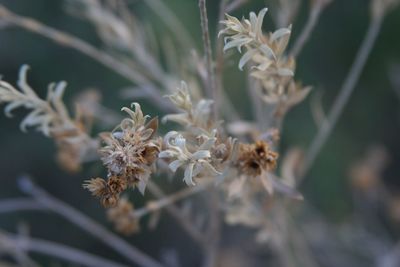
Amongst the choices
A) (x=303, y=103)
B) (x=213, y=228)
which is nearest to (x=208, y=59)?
(x=213, y=228)

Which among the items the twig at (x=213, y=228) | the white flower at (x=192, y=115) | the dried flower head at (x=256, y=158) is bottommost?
the dried flower head at (x=256, y=158)

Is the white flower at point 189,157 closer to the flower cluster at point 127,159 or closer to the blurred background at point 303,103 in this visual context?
the flower cluster at point 127,159

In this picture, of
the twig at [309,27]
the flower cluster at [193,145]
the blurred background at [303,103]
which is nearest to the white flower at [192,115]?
the flower cluster at [193,145]

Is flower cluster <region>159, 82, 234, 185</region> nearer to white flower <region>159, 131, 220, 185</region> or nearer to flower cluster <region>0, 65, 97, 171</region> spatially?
white flower <region>159, 131, 220, 185</region>

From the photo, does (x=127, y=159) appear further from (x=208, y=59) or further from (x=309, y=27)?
(x=309, y=27)

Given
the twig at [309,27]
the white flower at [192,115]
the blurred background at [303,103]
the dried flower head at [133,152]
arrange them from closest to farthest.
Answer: the dried flower head at [133,152] < the white flower at [192,115] < the twig at [309,27] < the blurred background at [303,103]

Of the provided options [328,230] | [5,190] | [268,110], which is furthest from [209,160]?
[5,190]

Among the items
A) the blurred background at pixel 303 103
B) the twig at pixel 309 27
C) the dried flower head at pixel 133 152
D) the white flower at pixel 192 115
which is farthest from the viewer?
the blurred background at pixel 303 103

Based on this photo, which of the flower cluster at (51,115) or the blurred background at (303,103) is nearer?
the flower cluster at (51,115)
